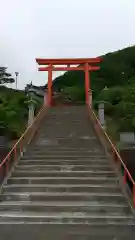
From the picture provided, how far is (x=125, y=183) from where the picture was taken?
10797 millimetres

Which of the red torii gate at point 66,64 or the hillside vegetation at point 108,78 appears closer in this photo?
the red torii gate at point 66,64

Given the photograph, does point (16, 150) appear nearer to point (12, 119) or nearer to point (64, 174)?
point (64, 174)

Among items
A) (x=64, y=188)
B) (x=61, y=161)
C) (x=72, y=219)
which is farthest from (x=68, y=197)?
(x=61, y=161)

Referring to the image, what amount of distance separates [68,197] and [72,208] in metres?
0.64

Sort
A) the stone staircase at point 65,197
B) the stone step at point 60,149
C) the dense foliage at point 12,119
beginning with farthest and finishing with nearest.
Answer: the dense foliage at point 12,119
the stone step at point 60,149
the stone staircase at point 65,197

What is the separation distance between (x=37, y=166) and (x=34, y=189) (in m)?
1.69

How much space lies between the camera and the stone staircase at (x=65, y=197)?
28.5ft

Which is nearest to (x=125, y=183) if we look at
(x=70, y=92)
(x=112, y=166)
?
(x=112, y=166)

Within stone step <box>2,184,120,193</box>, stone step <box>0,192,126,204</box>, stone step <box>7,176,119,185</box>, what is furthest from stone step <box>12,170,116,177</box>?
stone step <box>0,192,126,204</box>

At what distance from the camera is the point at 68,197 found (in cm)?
1041

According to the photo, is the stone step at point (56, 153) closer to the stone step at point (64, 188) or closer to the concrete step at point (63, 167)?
the concrete step at point (63, 167)

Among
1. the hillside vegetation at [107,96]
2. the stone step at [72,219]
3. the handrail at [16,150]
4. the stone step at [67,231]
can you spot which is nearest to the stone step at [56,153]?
the handrail at [16,150]

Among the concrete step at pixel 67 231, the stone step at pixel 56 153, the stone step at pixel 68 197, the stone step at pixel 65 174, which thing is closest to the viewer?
the concrete step at pixel 67 231

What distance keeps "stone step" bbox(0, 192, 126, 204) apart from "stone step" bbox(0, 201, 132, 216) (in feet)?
0.90
